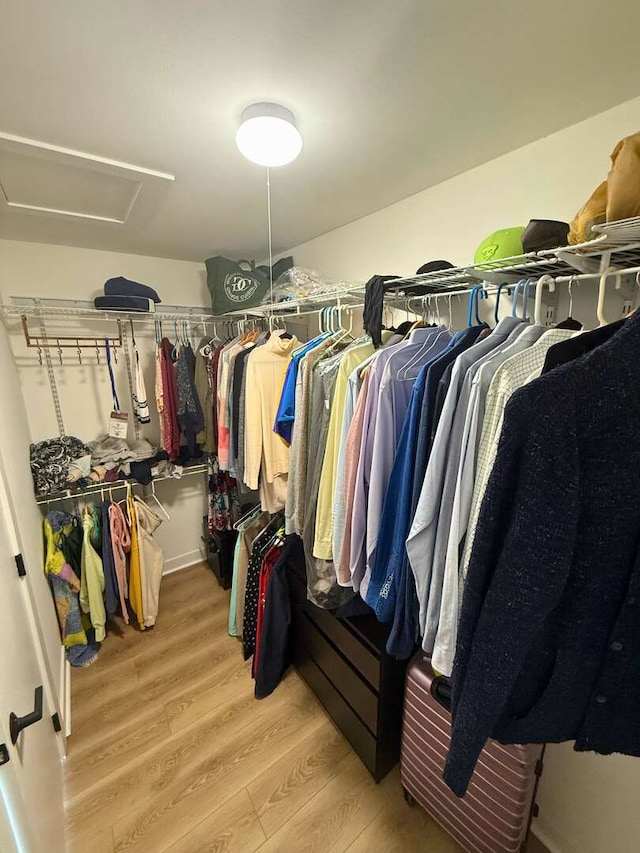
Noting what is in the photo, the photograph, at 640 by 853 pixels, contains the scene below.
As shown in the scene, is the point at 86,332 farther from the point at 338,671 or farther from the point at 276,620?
the point at 338,671

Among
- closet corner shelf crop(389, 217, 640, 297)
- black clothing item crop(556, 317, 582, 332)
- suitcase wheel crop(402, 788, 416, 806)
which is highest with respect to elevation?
closet corner shelf crop(389, 217, 640, 297)

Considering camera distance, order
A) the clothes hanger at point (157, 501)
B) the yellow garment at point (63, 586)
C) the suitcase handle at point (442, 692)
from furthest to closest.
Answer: the clothes hanger at point (157, 501) < the yellow garment at point (63, 586) < the suitcase handle at point (442, 692)

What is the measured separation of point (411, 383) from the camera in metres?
1.02

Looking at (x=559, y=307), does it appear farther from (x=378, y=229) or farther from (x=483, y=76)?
(x=378, y=229)

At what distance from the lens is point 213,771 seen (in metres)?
1.42

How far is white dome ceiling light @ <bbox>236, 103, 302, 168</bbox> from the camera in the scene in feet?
3.27

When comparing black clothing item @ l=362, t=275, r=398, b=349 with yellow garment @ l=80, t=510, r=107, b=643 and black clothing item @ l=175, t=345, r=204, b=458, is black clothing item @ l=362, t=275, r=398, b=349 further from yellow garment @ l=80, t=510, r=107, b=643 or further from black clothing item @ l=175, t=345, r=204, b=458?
yellow garment @ l=80, t=510, r=107, b=643

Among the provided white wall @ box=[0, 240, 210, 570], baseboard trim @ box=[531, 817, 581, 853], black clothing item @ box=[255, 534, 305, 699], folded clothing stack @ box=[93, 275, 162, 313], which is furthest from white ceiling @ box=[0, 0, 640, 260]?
baseboard trim @ box=[531, 817, 581, 853]

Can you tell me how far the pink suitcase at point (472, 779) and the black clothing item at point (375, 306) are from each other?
117cm

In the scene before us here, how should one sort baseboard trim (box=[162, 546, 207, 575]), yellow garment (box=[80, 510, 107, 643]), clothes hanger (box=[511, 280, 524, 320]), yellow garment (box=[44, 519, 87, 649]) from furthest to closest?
baseboard trim (box=[162, 546, 207, 575]) < yellow garment (box=[80, 510, 107, 643]) < yellow garment (box=[44, 519, 87, 649]) < clothes hanger (box=[511, 280, 524, 320])

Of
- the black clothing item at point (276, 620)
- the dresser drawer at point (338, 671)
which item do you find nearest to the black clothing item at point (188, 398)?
the black clothing item at point (276, 620)

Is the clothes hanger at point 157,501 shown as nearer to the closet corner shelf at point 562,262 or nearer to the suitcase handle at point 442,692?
the suitcase handle at point 442,692

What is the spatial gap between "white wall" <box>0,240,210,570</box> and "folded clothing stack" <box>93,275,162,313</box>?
1.00 feet

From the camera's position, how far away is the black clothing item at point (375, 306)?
3.84ft
